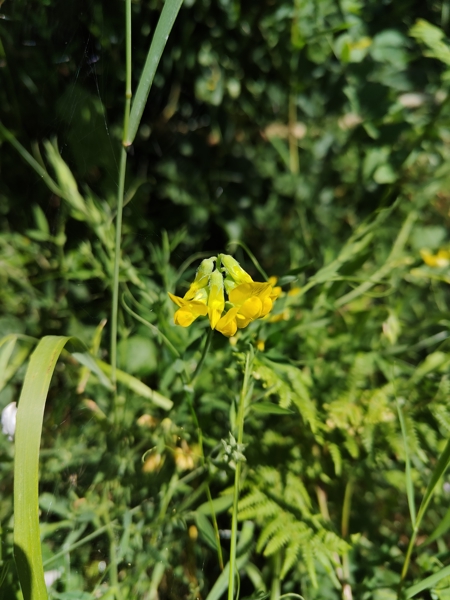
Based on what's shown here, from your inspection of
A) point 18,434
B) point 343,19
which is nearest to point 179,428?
point 18,434

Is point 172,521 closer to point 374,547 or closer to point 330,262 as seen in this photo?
point 374,547

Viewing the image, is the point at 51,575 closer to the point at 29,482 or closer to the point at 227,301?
the point at 29,482

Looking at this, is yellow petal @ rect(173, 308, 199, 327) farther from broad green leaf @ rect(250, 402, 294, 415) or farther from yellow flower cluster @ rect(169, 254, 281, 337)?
broad green leaf @ rect(250, 402, 294, 415)

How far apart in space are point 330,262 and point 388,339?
0.93 feet

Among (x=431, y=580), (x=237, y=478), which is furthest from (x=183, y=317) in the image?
(x=431, y=580)

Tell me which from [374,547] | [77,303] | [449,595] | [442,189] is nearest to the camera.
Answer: [449,595]

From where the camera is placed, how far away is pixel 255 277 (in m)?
1.41

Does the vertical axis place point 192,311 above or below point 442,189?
above

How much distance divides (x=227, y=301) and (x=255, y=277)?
70cm

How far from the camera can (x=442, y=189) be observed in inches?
55.9

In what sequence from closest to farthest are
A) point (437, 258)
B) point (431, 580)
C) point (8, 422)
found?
point (431, 580) → point (8, 422) → point (437, 258)

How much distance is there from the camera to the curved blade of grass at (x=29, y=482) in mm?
673

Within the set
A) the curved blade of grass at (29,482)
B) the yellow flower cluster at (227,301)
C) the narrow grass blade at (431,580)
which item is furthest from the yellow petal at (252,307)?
the narrow grass blade at (431,580)

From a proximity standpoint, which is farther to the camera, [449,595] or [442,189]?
[442,189]
